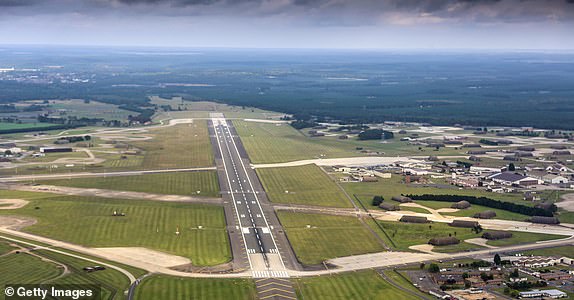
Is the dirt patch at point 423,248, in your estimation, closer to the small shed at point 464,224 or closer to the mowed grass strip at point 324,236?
the mowed grass strip at point 324,236

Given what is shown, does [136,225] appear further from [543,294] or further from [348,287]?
[543,294]

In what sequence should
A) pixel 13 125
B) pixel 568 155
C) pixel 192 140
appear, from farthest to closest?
pixel 13 125 → pixel 192 140 → pixel 568 155

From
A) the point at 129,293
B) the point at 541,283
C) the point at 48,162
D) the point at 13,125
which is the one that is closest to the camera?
the point at 129,293

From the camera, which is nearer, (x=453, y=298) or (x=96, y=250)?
(x=453, y=298)

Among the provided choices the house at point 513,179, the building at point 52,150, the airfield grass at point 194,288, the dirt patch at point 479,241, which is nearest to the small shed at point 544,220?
the dirt patch at point 479,241

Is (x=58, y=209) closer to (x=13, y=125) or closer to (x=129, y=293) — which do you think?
(x=129, y=293)

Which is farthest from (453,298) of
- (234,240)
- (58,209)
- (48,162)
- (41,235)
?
(48,162)
